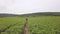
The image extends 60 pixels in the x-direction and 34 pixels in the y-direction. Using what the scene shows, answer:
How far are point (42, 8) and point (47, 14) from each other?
0.28 feet

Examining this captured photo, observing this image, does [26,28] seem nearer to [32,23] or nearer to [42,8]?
[32,23]

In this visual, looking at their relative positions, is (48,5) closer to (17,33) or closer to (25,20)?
(25,20)

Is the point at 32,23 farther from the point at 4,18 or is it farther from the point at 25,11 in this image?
the point at 4,18

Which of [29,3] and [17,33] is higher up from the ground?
[29,3]

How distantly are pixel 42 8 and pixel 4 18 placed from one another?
42 cm

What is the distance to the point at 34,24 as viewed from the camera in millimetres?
1211

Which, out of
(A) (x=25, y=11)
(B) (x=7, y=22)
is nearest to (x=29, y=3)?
(A) (x=25, y=11)

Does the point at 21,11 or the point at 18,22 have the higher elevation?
the point at 21,11

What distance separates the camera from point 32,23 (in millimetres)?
1214

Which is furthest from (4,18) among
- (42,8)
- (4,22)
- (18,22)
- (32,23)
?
(42,8)

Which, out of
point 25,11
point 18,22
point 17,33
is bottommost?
point 17,33

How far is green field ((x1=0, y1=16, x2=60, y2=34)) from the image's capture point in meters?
1.19

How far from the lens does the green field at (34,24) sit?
119 cm

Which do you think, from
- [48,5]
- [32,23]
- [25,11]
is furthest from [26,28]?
[48,5]
